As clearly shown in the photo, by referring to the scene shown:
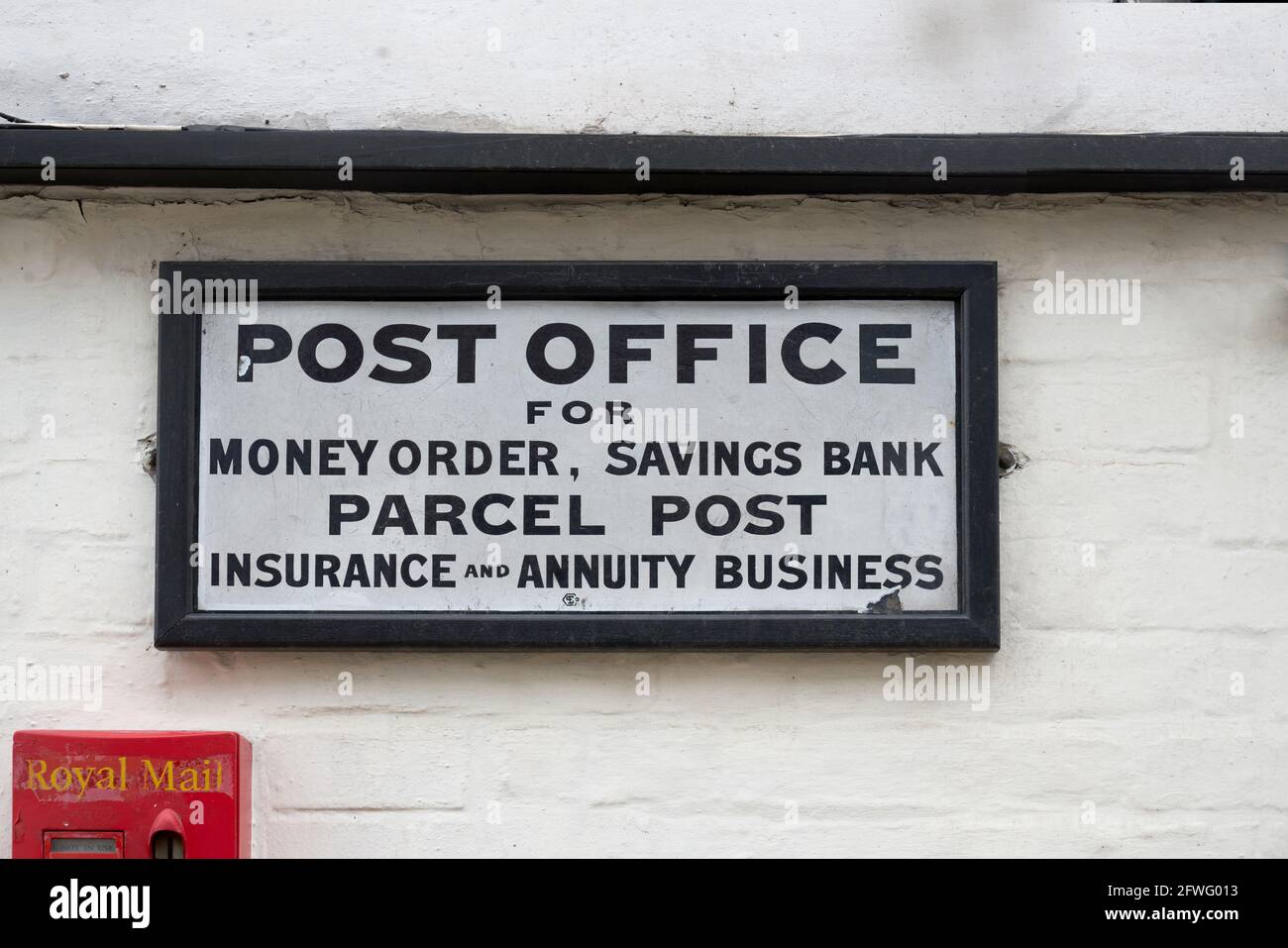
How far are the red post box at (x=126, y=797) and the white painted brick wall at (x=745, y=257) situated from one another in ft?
0.40

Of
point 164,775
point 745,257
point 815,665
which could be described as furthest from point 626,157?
point 164,775

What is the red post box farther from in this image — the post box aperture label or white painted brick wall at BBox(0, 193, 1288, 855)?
the post box aperture label

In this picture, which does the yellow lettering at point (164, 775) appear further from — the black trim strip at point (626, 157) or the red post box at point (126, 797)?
the black trim strip at point (626, 157)

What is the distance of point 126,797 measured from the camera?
1.84 m

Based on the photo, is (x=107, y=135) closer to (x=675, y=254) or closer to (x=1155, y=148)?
(x=675, y=254)

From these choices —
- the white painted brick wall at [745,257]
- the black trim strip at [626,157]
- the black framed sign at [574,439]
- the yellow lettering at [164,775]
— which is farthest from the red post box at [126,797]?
the black trim strip at [626,157]

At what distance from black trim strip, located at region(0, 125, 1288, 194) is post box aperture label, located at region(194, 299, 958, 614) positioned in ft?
0.83

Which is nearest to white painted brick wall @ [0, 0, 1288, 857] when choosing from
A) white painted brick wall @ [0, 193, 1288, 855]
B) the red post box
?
white painted brick wall @ [0, 193, 1288, 855]

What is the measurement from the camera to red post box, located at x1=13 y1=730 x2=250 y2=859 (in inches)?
72.2

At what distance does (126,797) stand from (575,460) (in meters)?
1.00

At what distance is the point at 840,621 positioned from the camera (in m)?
1.95

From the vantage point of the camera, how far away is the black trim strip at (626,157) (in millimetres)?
1905

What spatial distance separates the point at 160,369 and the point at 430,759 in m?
0.91
